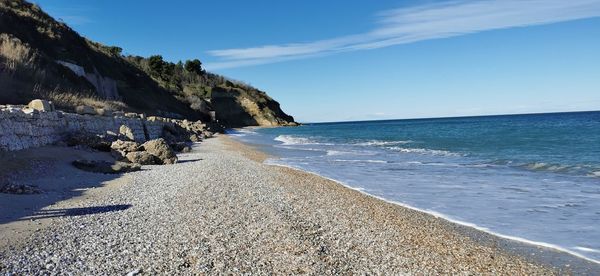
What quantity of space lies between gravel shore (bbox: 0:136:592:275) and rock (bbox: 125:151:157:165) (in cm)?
539

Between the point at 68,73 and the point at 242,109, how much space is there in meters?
68.4

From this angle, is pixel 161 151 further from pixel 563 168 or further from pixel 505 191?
pixel 563 168

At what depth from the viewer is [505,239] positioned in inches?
283

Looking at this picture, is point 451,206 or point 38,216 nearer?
point 38,216

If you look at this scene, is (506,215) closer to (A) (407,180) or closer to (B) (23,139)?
(A) (407,180)

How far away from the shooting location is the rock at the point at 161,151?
16.5 meters

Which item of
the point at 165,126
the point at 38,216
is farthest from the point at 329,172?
the point at 165,126

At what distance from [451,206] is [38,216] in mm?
7693

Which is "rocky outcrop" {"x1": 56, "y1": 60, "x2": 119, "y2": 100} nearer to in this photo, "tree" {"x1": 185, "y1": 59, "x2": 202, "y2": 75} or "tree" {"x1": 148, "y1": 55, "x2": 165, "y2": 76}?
"tree" {"x1": 148, "y1": 55, "x2": 165, "y2": 76}

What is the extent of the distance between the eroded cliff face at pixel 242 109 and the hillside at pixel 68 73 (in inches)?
449

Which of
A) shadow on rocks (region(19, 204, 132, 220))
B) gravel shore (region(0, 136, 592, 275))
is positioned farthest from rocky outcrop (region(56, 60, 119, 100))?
shadow on rocks (region(19, 204, 132, 220))

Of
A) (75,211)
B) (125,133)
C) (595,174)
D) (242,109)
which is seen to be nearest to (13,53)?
(125,133)

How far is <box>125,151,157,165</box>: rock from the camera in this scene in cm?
1566

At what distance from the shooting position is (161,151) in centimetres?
1673
